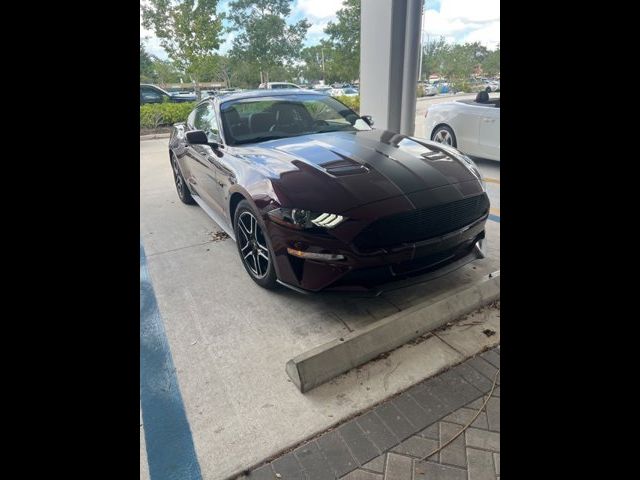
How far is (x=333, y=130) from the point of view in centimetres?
393

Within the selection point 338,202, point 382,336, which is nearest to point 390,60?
point 338,202

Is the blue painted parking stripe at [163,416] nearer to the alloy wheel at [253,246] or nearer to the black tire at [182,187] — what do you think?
the alloy wheel at [253,246]

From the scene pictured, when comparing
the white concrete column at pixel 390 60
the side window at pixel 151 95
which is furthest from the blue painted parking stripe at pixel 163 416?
the side window at pixel 151 95

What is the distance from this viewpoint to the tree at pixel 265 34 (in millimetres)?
20423

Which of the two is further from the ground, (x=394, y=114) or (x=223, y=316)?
(x=394, y=114)

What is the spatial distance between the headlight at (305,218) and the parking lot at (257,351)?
0.48m

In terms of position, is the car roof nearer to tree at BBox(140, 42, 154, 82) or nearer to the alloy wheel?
the alloy wheel

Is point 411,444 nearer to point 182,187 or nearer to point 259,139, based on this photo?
point 259,139

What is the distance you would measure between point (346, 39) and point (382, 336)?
773 inches

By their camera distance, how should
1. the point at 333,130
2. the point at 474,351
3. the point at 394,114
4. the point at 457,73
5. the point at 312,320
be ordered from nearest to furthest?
the point at 474,351 → the point at 312,320 → the point at 333,130 → the point at 394,114 → the point at 457,73

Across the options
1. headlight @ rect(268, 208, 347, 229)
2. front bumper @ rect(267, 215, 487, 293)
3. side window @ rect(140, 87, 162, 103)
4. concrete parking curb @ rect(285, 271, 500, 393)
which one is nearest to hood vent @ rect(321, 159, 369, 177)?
headlight @ rect(268, 208, 347, 229)
